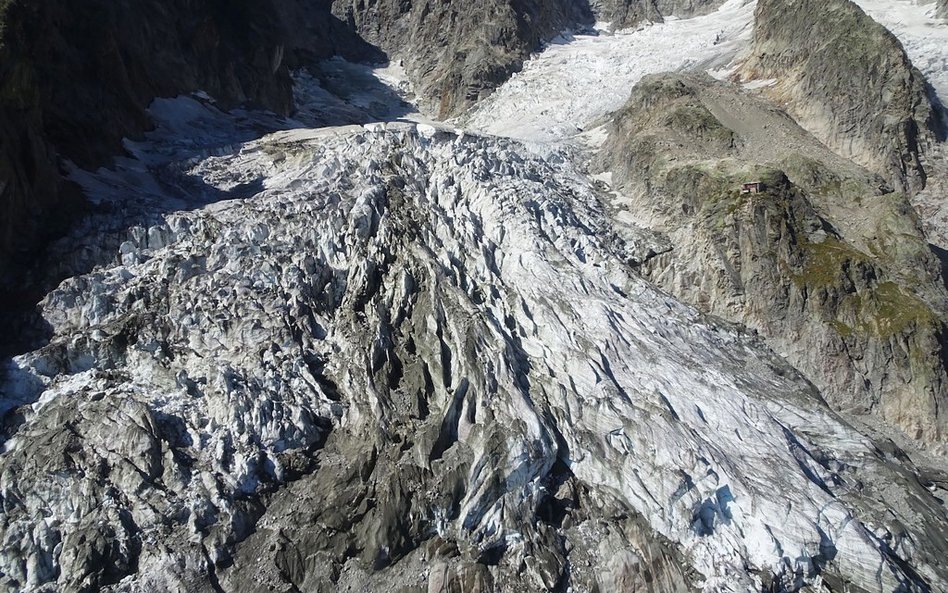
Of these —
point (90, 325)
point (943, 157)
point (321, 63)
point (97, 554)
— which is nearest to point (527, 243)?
point (90, 325)

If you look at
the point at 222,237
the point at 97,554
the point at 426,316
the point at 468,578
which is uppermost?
the point at 222,237

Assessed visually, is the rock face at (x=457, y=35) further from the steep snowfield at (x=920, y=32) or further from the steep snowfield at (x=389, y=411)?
the steep snowfield at (x=389, y=411)

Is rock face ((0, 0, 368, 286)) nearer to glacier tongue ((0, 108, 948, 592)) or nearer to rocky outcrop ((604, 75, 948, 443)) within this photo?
glacier tongue ((0, 108, 948, 592))

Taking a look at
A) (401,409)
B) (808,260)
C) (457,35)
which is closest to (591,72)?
(457,35)

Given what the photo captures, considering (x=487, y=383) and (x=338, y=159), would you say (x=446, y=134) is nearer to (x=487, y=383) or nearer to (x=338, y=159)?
(x=338, y=159)

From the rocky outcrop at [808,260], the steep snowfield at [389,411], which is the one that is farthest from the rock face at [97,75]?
the rocky outcrop at [808,260]

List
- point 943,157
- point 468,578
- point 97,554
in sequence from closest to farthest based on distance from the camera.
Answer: point 97,554
point 468,578
point 943,157

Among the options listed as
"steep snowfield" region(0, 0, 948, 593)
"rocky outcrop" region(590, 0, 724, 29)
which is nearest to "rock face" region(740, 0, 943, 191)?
"steep snowfield" region(0, 0, 948, 593)

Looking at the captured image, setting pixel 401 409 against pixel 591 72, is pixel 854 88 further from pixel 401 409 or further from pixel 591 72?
pixel 401 409
